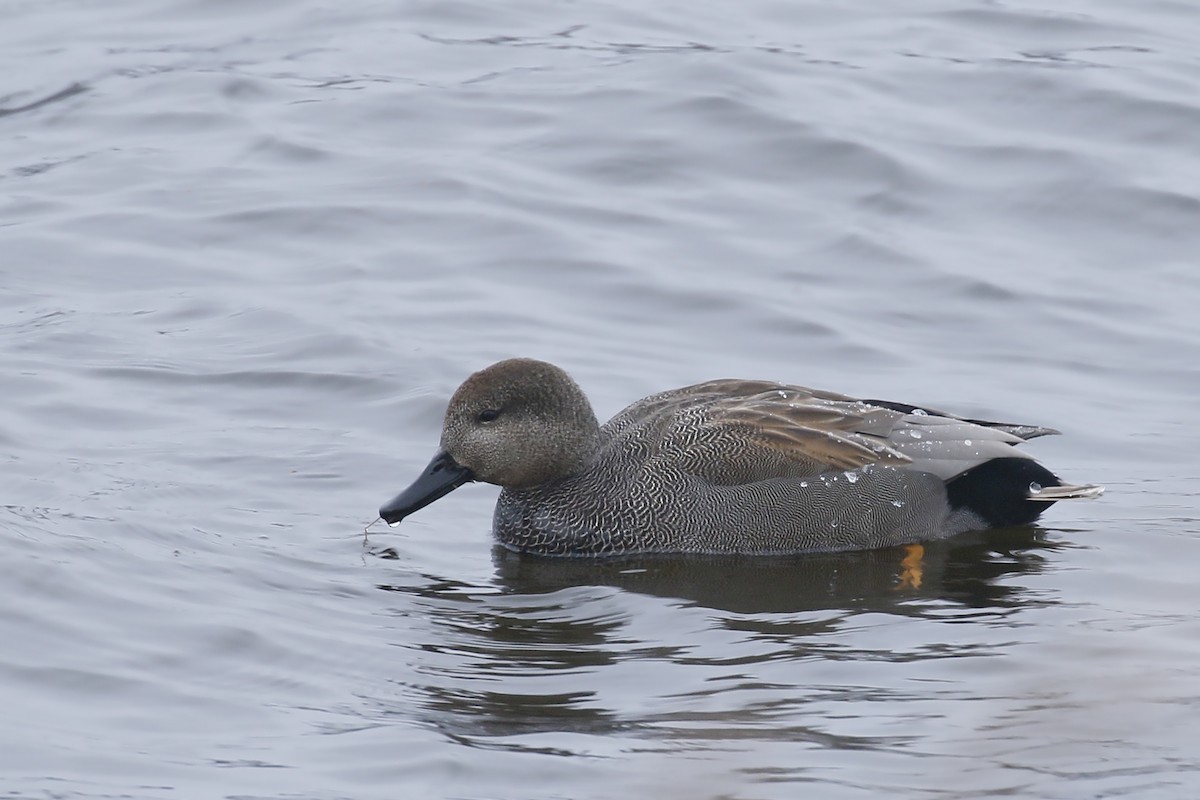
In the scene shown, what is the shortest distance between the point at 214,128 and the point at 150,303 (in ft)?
13.9

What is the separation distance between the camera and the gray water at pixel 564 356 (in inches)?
237

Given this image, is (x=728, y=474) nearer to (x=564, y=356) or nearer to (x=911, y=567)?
(x=911, y=567)

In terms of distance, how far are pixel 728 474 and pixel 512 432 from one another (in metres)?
0.97

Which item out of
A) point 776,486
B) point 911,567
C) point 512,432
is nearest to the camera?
point 911,567

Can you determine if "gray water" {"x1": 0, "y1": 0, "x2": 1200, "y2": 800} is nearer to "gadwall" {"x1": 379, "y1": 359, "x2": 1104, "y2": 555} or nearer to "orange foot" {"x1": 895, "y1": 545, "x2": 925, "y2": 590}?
"orange foot" {"x1": 895, "y1": 545, "x2": 925, "y2": 590}

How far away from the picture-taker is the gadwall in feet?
27.2

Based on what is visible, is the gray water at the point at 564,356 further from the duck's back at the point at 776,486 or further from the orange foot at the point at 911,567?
the duck's back at the point at 776,486

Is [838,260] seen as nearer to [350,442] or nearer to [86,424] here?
[350,442]

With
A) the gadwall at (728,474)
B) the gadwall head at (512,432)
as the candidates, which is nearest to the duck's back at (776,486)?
the gadwall at (728,474)

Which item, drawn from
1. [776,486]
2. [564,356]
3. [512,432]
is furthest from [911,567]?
[564,356]

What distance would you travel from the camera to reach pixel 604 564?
8.30 meters

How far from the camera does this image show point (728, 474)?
834cm

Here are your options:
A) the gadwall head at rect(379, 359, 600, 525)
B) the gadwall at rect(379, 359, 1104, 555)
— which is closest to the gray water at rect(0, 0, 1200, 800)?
the gadwall at rect(379, 359, 1104, 555)

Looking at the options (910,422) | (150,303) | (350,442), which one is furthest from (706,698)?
(150,303)
